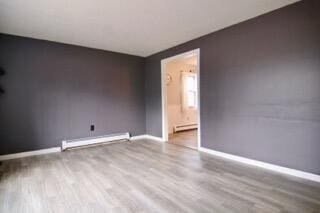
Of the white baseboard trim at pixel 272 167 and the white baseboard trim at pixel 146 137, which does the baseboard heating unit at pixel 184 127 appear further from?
the white baseboard trim at pixel 272 167

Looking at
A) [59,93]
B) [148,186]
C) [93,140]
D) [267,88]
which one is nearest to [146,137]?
[93,140]

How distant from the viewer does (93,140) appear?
4.22m

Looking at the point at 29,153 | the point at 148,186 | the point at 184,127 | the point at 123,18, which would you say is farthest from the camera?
the point at 184,127

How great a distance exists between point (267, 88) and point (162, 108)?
2600 millimetres

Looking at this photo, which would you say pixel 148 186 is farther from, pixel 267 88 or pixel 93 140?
pixel 93 140

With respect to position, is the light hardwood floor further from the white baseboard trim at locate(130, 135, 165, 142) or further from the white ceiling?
the white ceiling

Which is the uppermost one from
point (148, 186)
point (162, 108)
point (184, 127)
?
point (162, 108)

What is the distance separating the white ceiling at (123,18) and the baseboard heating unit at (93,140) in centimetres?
219

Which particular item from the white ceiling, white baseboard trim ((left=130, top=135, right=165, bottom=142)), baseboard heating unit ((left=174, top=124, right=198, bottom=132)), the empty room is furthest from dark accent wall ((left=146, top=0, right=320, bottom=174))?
baseboard heating unit ((left=174, top=124, right=198, bottom=132))

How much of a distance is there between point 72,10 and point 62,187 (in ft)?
7.77

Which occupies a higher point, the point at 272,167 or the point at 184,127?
the point at 184,127

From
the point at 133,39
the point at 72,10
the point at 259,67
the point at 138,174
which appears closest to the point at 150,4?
the point at 72,10

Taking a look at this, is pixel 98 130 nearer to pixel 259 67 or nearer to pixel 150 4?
pixel 150 4

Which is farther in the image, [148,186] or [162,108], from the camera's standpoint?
[162,108]
